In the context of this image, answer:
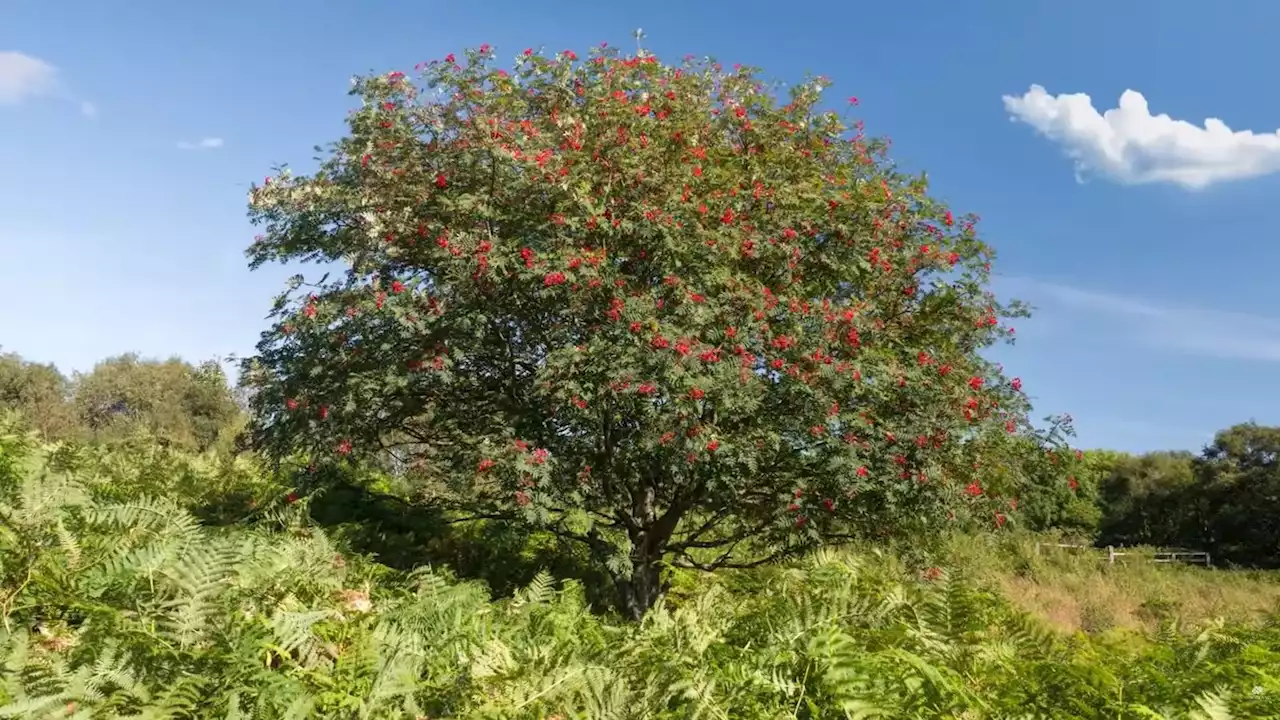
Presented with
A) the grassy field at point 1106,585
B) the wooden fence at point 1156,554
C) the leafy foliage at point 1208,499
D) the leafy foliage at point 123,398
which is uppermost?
the leafy foliage at point 123,398

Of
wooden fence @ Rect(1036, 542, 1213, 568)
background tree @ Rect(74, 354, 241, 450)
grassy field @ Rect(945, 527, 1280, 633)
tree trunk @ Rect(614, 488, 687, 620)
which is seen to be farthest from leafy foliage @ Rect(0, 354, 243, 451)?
wooden fence @ Rect(1036, 542, 1213, 568)

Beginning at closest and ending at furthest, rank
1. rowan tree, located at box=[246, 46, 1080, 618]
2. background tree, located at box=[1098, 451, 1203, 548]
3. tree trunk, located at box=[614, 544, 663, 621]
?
rowan tree, located at box=[246, 46, 1080, 618]
tree trunk, located at box=[614, 544, 663, 621]
background tree, located at box=[1098, 451, 1203, 548]

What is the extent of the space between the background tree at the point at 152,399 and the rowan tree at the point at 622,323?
24.4m

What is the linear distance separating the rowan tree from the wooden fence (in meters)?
16.5

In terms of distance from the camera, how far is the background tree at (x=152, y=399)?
3222 cm

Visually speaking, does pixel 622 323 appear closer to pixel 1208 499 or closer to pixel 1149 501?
pixel 1208 499

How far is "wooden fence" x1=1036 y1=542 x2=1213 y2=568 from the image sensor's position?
2553cm

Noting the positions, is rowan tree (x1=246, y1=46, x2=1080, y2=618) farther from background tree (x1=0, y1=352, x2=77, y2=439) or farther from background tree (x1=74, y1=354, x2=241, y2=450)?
background tree (x1=0, y1=352, x2=77, y2=439)

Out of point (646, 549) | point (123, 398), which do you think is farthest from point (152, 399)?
point (646, 549)

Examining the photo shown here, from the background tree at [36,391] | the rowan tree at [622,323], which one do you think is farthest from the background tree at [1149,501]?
the background tree at [36,391]

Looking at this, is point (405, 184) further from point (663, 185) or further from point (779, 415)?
point (779, 415)

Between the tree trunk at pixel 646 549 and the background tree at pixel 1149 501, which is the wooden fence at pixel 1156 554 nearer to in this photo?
the background tree at pixel 1149 501

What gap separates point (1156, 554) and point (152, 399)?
38250mm

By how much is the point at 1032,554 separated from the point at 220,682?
24023 mm
